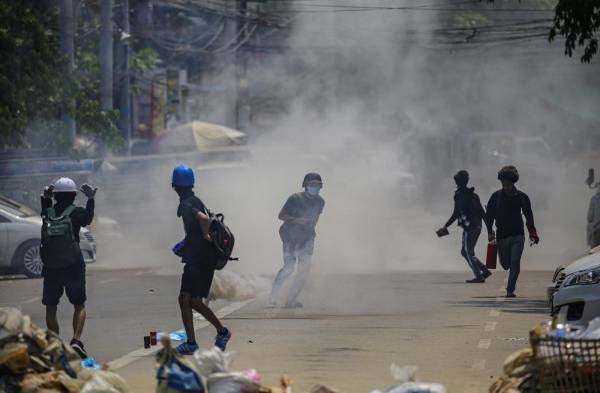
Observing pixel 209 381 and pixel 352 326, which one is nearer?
pixel 209 381

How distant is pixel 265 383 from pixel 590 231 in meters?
10.0

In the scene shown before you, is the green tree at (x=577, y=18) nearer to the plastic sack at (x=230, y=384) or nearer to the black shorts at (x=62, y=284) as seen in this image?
the black shorts at (x=62, y=284)

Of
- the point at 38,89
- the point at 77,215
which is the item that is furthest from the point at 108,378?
the point at 38,89

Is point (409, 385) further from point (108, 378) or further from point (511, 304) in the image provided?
point (511, 304)

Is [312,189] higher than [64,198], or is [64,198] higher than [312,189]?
[64,198]

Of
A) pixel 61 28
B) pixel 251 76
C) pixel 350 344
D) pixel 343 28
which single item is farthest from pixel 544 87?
pixel 350 344

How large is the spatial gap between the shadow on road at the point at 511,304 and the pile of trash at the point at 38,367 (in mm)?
7444

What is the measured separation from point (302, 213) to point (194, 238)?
4.81 metres

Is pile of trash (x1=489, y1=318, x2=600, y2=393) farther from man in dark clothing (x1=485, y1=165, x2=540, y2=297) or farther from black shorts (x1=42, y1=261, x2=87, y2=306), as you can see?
man in dark clothing (x1=485, y1=165, x2=540, y2=297)

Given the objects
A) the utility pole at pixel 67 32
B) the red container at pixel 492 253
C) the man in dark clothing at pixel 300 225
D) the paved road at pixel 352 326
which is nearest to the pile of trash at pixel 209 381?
the paved road at pixel 352 326

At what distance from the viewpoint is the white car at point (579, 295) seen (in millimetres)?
12164

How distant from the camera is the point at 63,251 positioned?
1130 cm

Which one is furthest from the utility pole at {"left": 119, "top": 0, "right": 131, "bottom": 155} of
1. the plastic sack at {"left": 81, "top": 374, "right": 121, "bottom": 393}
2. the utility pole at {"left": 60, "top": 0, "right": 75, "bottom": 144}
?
the plastic sack at {"left": 81, "top": 374, "right": 121, "bottom": 393}

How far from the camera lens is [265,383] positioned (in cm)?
988
